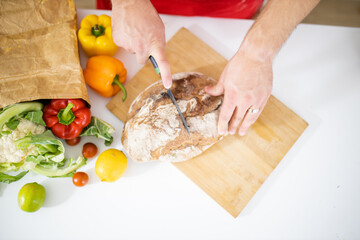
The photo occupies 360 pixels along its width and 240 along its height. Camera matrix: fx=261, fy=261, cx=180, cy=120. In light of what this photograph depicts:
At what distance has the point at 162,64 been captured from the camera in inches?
41.3

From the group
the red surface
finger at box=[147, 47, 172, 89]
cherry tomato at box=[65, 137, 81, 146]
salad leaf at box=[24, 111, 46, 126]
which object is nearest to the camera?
finger at box=[147, 47, 172, 89]

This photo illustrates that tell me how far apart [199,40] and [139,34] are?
45cm

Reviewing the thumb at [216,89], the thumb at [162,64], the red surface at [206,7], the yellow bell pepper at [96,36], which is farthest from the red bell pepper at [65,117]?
the red surface at [206,7]

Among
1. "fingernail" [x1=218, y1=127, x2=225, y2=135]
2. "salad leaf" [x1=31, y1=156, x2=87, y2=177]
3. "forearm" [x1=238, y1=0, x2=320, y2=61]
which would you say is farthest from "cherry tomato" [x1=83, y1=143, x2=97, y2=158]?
"forearm" [x1=238, y1=0, x2=320, y2=61]

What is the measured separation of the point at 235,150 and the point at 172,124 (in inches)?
14.2

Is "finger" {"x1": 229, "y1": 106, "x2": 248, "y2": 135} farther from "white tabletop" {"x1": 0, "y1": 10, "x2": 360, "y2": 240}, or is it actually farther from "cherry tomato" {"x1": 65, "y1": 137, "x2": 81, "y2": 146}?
"cherry tomato" {"x1": 65, "y1": 137, "x2": 81, "y2": 146}

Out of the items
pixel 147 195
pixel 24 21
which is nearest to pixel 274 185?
pixel 147 195

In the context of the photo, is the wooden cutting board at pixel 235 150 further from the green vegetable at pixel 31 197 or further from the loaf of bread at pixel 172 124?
the green vegetable at pixel 31 197

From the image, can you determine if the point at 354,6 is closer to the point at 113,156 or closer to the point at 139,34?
the point at 139,34

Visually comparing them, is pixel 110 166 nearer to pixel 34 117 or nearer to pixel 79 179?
pixel 79 179

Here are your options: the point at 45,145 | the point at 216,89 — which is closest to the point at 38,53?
the point at 45,145

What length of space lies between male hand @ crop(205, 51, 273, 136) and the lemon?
19.4 inches

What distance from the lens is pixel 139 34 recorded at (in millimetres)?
1077

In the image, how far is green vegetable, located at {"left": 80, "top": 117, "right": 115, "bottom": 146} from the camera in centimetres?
124
